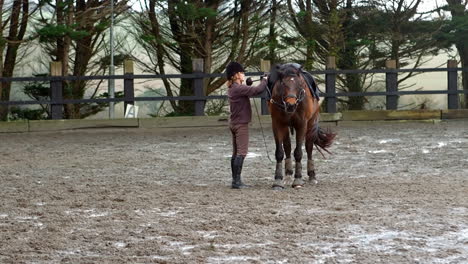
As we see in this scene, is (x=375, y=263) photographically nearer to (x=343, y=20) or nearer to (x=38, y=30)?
(x=38, y=30)

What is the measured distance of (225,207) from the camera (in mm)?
7484

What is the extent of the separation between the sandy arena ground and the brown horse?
269 millimetres

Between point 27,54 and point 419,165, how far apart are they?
13.3 meters

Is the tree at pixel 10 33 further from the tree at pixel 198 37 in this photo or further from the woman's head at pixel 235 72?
the woman's head at pixel 235 72

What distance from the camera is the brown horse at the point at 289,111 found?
28.1 ft

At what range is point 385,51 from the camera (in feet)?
73.4

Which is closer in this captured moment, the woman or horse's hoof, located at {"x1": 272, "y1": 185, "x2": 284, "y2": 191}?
horse's hoof, located at {"x1": 272, "y1": 185, "x2": 284, "y2": 191}

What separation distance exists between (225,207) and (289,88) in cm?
164

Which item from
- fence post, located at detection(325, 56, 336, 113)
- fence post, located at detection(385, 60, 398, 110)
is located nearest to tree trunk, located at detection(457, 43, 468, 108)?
fence post, located at detection(385, 60, 398, 110)

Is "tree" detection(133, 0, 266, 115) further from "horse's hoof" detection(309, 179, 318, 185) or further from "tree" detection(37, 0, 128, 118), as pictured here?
"horse's hoof" detection(309, 179, 318, 185)

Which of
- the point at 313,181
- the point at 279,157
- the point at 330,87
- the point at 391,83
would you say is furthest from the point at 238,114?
the point at 391,83

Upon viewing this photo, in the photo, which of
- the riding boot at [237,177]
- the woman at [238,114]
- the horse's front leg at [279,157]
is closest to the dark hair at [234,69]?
the woman at [238,114]

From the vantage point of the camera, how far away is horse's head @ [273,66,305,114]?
8.46 meters

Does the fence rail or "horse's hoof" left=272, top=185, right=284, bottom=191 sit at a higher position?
the fence rail
